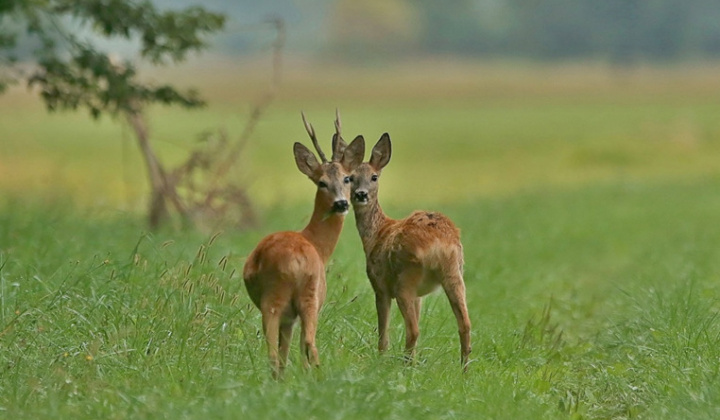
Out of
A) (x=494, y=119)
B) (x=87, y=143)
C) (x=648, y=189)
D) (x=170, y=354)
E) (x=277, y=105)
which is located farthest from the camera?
(x=277, y=105)

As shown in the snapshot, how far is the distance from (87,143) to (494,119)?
21.2 metres

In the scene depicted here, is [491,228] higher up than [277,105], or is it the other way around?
[491,228]

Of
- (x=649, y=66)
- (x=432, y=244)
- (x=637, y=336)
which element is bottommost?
(x=649, y=66)

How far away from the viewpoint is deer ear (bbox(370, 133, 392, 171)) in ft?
29.5

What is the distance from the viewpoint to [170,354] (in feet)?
26.1

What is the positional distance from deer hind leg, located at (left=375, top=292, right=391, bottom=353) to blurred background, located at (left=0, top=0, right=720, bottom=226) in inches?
217

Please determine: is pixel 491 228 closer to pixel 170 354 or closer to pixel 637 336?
pixel 637 336

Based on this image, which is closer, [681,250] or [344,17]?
[681,250]

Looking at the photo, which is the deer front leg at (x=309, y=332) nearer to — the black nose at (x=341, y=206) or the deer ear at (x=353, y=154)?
the black nose at (x=341, y=206)

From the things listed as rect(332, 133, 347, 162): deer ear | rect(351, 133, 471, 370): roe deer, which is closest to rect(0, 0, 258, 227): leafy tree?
rect(332, 133, 347, 162): deer ear

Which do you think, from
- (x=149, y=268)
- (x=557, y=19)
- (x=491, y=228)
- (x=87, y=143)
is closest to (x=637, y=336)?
(x=149, y=268)

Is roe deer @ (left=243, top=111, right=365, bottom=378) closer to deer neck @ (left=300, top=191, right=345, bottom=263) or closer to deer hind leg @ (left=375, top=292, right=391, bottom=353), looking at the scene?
deer neck @ (left=300, top=191, right=345, bottom=263)

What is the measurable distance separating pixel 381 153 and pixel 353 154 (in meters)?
0.25

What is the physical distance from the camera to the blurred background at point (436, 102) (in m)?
29.7
